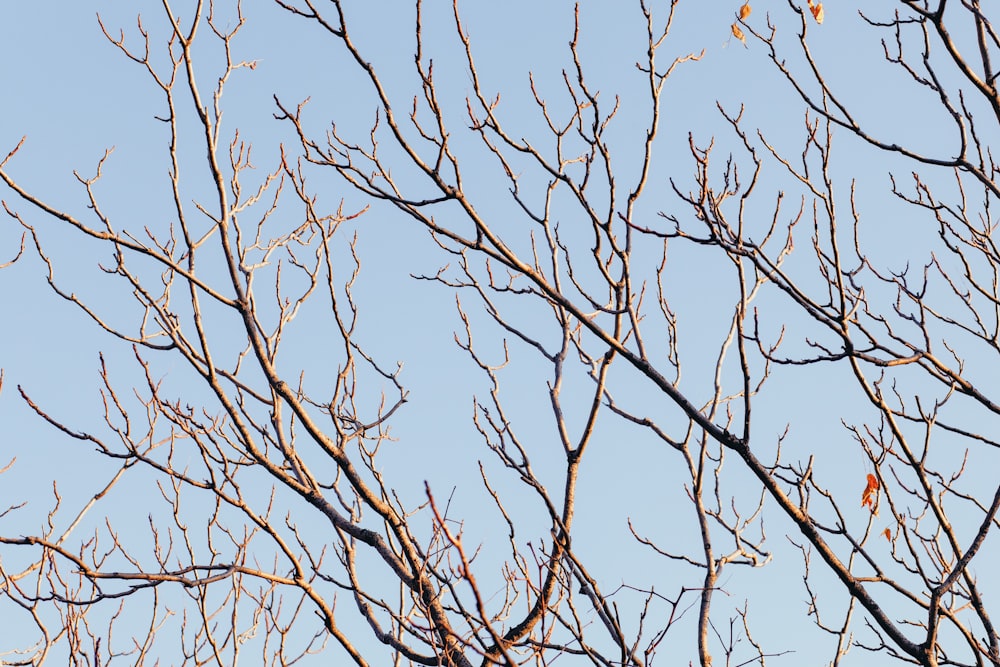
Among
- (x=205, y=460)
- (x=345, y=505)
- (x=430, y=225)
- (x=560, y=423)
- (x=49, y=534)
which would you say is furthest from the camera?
(x=49, y=534)

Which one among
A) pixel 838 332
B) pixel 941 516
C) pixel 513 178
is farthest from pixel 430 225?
pixel 941 516

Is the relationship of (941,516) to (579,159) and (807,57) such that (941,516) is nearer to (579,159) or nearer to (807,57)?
(807,57)

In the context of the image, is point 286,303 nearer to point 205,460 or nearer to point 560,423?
point 205,460

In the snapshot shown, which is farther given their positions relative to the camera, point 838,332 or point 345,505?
point 345,505

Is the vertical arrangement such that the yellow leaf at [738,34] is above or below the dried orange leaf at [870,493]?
above

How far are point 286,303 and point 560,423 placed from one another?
3.92ft

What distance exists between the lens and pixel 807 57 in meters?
3.13

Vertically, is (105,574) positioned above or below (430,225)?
below

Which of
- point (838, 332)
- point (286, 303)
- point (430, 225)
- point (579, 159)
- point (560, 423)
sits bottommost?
point (838, 332)

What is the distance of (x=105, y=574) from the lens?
8.98ft

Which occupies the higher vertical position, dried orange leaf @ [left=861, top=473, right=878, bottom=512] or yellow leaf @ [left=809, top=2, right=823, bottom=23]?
yellow leaf @ [left=809, top=2, right=823, bottom=23]

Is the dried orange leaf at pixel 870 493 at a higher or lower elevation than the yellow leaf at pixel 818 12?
lower

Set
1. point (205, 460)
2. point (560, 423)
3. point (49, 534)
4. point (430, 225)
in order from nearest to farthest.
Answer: point (430, 225) < point (205, 460) < point (560, 423) < point (49, 534)

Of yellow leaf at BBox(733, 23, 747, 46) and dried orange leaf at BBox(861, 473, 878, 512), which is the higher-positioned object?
yellow leaf at BBox(733, 23, 747, 46)
